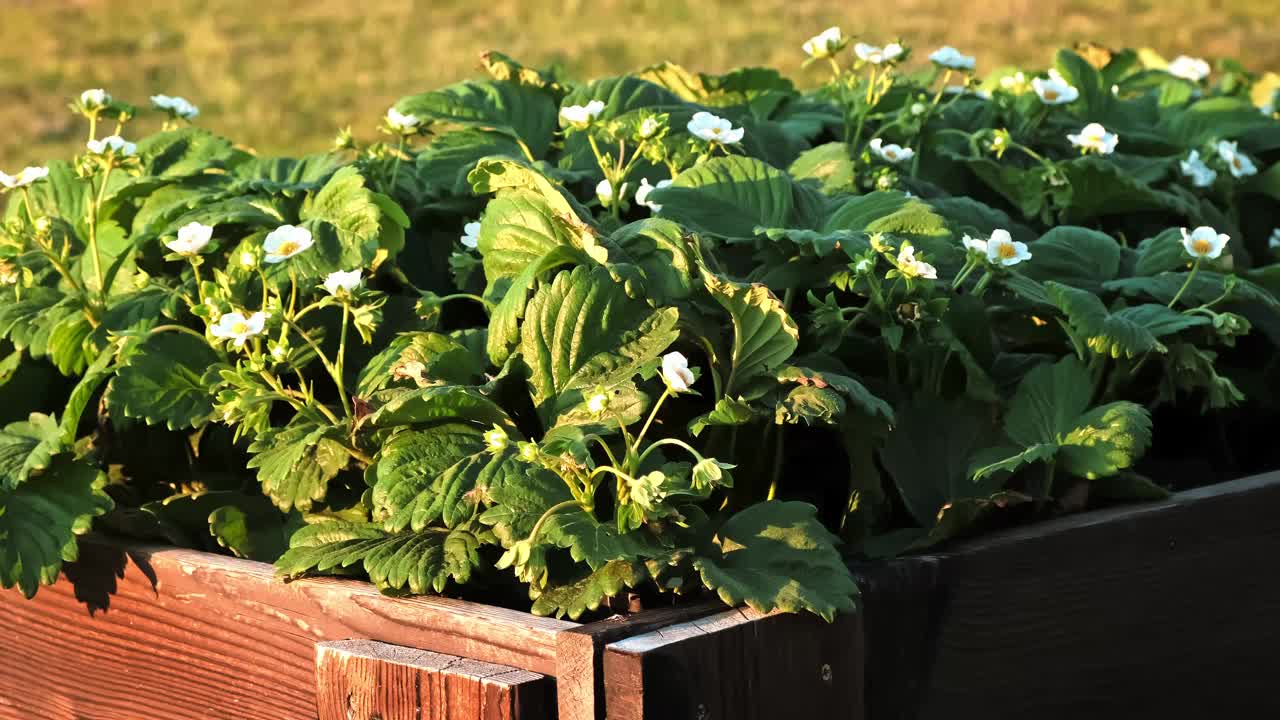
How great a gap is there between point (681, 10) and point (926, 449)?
627 cm

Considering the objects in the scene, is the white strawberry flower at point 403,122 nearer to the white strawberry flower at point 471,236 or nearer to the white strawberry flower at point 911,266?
the white strawberry flower at point 471,236

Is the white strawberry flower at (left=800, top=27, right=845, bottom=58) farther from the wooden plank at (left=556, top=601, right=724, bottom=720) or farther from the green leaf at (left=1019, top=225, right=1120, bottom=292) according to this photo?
the wooden plank at (left=556, top=601, right=724, bottom=720)

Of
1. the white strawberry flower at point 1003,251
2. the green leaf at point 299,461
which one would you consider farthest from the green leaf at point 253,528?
the white strawberry flower at point 1003,251

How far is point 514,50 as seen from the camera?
6973mm

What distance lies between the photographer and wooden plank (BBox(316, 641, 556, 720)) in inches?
47.8

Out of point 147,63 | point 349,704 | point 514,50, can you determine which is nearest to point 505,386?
point 349,704

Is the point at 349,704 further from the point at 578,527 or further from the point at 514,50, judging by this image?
the point at 514,50

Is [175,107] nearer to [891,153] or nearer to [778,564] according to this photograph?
[891,153]

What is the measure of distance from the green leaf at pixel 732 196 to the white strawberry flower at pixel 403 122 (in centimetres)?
45

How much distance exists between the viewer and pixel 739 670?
123 centimetres

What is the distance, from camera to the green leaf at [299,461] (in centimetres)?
143

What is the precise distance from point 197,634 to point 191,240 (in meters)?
0.42

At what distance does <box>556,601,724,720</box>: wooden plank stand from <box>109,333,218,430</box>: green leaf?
55cm

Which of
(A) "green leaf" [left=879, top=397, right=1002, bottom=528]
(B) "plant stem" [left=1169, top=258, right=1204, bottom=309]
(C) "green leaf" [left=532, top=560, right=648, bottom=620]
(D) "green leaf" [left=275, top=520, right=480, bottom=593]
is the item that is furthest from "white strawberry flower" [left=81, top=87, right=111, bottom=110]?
(B) "plant stem" [left=1169, top=258, right=1204, bottom=309]
